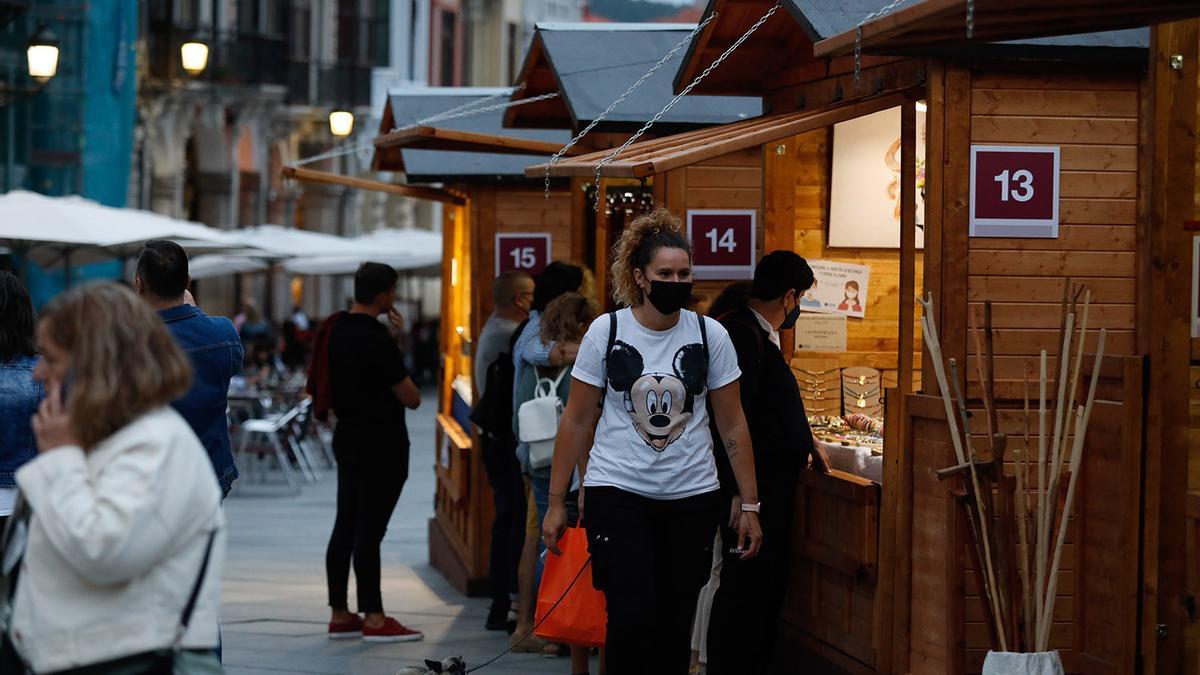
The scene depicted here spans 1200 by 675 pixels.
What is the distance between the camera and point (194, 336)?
6730 mm

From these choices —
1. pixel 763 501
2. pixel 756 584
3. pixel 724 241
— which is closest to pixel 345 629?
pixel 724 241

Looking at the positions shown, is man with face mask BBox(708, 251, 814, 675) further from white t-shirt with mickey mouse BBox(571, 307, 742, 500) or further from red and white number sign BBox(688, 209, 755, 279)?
red and white number sign BBox(688, 209, 755, 279)

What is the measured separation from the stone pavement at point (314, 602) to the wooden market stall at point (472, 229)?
1.16 feet

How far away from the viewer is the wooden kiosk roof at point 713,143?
774 centimetres

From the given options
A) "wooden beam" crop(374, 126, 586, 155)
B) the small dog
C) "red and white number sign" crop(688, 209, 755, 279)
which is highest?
"wooden beam" crop(374, 126, 586, 155)

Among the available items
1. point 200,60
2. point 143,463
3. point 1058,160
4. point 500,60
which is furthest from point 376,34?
point 143,463

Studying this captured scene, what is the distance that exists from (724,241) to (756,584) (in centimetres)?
250

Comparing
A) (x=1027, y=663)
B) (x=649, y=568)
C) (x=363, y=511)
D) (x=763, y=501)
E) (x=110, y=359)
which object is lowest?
(x=1027, y=663)

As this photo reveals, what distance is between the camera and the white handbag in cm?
951

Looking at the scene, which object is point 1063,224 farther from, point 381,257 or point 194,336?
point 381,257

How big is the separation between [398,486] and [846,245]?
7.98 ft

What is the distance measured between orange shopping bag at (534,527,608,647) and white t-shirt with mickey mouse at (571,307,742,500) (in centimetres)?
64

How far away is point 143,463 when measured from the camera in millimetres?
4223

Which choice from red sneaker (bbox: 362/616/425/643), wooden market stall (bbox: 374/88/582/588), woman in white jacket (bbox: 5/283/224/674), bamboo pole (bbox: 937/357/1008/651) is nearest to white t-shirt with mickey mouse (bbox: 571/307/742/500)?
bamboo pole (bbox: 937/357/1008/651)
